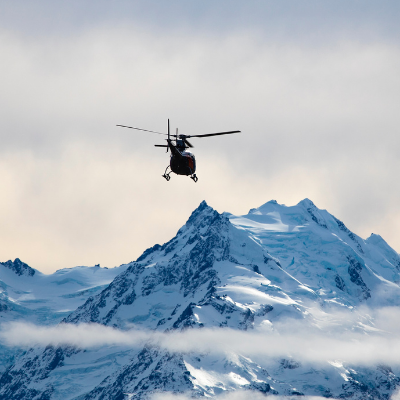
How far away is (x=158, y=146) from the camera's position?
309 feet

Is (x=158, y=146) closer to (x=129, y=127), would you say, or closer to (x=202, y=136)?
(x=202, y=136)

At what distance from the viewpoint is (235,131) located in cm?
8406

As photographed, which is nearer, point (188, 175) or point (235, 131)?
point (235, 131)

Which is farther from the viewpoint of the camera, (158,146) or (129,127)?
(158,146)

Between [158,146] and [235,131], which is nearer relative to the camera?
[235,131]

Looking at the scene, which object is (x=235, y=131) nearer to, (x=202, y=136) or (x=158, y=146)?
(x=202, y=136)

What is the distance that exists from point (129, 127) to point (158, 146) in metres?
14.1

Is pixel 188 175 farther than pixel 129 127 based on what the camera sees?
Yes

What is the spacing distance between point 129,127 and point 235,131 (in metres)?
11.2

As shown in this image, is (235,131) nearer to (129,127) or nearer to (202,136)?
(202,136)

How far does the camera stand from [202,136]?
291 ft

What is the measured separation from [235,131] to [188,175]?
38.6ft

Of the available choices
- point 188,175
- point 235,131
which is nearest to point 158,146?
point 188,175

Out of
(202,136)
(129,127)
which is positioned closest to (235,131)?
(202,136)
